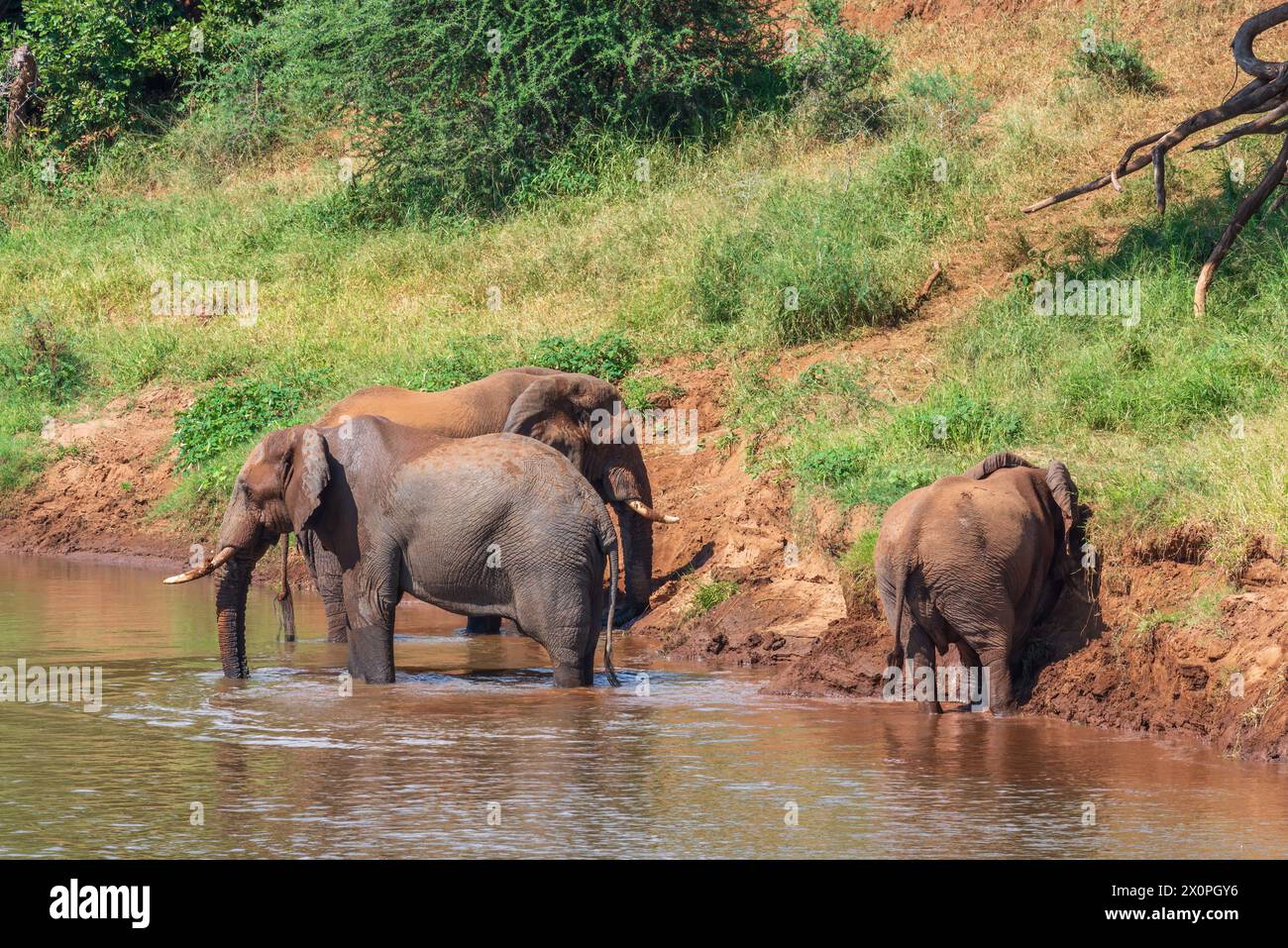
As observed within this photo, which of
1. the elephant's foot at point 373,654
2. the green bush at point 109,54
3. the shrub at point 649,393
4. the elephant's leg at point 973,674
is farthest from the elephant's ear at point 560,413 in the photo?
the green bush at point 109,54

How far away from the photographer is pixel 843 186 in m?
18.0

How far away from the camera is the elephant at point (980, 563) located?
31.8 feet

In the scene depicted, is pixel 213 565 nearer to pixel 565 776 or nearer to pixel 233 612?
pixel 233 612

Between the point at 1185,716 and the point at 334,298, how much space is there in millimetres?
11721

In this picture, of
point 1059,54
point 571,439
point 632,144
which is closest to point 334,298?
point 632,144

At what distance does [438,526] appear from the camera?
1057 centimetres

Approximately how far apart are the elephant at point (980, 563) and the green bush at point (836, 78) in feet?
34.0

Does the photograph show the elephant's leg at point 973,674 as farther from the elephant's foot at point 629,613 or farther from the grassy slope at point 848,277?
the elephant's foot at point 629,613

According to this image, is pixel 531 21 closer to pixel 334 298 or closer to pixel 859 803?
pixel 334 298

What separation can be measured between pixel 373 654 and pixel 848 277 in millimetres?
6609

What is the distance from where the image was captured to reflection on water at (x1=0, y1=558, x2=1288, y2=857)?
7566 millimetres

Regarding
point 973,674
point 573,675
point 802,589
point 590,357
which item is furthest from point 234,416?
point 973,674

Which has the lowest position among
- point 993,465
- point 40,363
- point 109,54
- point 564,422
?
point 993,465

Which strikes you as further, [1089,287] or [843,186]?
[843,186]
